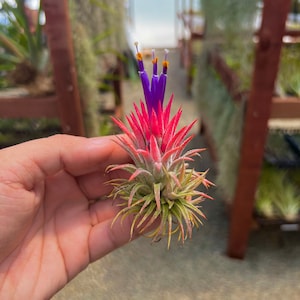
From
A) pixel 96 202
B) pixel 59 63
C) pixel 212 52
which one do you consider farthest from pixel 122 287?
pixel 212 52

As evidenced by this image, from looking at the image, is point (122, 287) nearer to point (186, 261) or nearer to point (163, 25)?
point (186, 261)

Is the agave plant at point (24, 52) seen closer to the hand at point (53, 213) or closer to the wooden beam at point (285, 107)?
the hand at point (53, 213)

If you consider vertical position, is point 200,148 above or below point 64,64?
below

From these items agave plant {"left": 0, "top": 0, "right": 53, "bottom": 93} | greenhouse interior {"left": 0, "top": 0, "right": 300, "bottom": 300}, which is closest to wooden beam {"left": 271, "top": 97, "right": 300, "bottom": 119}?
greenhouse interior {"left": 0, "top": 0, "right": 300, "bottom": 300}

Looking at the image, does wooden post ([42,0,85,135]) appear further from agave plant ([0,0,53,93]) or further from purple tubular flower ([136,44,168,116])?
Result: purple tubular flower ([136,44,168,116])

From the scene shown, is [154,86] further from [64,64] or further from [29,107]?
[29,107]

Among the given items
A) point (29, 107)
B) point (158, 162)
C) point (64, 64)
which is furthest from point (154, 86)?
point (29, 107)
